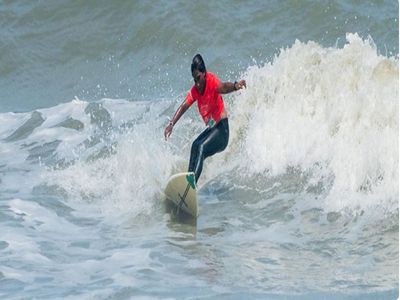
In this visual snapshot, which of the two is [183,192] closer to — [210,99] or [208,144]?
[208,144]

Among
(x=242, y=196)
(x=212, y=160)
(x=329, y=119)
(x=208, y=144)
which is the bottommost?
(x=242, y=196)

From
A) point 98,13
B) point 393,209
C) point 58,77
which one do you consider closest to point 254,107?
point 393,209

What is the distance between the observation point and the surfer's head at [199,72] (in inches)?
398

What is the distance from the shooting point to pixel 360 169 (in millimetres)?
10227

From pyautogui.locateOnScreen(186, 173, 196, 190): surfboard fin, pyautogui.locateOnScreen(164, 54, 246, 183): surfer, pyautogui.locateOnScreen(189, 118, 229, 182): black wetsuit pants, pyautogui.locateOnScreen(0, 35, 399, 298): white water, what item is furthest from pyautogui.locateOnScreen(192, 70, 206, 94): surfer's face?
pyautogui.locateOnScreen(0, 35, 399, 298): white water

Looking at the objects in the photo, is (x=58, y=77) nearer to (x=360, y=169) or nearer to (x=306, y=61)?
(x=306, y=61)

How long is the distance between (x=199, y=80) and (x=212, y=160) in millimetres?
2249

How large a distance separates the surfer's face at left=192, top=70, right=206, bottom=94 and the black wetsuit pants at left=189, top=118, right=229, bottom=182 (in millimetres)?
417

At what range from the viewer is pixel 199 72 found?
10.2 m

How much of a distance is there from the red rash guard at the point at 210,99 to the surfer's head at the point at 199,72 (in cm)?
6

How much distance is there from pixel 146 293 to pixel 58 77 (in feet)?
37.2

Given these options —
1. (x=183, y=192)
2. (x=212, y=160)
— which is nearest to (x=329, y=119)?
(x=212, y=160)

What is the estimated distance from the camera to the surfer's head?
10.1 m

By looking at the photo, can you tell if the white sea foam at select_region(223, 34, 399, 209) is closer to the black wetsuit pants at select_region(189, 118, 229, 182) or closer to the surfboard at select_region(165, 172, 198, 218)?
the black wetsuit pants at select_region(189, 118, 229, 182)
